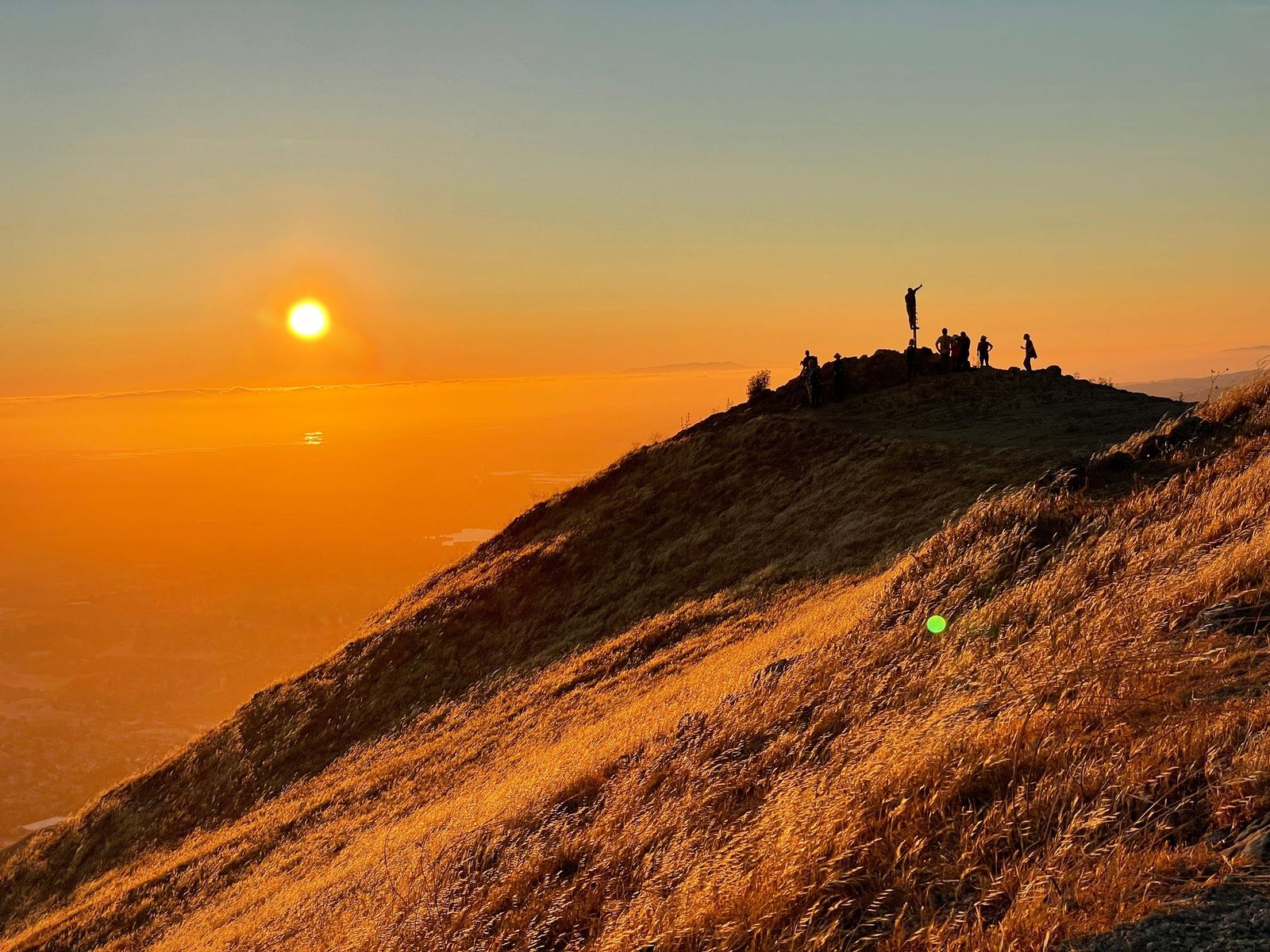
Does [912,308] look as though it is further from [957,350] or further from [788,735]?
[788,735]

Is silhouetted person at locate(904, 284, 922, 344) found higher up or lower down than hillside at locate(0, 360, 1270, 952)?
higher up

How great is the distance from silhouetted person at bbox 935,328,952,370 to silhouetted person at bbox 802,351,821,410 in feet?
15.0

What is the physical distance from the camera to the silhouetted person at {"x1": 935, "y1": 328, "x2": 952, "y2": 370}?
30.0 metres

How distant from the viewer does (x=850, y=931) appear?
444cm

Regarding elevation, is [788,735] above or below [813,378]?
below

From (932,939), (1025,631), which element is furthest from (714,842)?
(1025,631)

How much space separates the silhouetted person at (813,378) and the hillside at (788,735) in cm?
279

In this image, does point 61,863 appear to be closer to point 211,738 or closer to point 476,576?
point 211,738

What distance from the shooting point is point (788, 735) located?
25.2 ft

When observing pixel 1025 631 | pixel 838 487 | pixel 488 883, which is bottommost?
pixel 488 883

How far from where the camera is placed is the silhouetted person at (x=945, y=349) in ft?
98.5

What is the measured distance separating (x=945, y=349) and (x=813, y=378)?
5123 mm

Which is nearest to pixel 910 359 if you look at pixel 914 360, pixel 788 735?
pixel 914 360

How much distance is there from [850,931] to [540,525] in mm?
26066
